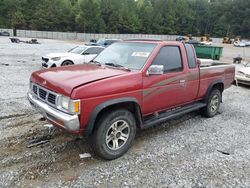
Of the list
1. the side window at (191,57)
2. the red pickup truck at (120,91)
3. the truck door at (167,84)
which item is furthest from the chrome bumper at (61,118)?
the side window at (191,57)

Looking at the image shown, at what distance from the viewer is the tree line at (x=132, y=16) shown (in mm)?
70875

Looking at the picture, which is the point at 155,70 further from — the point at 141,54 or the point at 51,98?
the point at 51,98

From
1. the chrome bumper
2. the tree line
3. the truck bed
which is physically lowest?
the chrome bumper

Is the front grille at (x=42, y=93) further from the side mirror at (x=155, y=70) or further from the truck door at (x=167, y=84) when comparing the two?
the side mirror at (x=155, y=70)

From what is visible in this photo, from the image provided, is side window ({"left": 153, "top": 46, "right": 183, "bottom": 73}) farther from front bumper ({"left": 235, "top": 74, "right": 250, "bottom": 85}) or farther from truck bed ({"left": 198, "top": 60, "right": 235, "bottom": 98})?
front bumper ({"left": 235, "top": 74, "right": 250, "bottom": 85})

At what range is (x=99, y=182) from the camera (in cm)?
297

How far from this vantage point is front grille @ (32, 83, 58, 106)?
3.22 meters

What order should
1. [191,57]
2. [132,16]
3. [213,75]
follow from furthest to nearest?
[132,16], [213,75], [191,57]

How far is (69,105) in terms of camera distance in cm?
295

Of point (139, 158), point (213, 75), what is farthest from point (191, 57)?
point (139, 158)

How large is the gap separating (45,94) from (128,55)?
5.45ft

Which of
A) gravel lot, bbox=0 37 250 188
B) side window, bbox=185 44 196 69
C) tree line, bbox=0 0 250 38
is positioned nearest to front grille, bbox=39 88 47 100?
gravel lot, bbox=0 37 250 188

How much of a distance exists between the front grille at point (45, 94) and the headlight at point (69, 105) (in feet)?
0.54

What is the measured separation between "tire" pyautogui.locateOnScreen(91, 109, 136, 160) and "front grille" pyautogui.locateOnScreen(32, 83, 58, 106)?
2.45 ft
